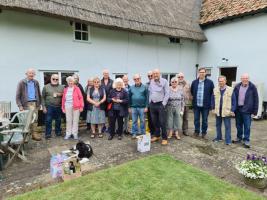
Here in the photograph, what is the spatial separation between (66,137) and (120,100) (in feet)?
6.12

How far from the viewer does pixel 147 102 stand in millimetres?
5582

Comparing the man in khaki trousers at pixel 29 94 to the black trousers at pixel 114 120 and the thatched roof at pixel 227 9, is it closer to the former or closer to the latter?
the black trousers at pixel 114 120

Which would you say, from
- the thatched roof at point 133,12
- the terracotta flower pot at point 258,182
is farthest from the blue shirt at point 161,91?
the thatched roof at point 133,12

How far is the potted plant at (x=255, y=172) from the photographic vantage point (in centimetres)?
337

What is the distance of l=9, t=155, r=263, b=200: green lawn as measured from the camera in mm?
3102

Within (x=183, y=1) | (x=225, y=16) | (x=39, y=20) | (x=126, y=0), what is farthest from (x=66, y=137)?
(x=183, y=1)

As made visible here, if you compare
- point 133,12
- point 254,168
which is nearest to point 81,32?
point 133,12

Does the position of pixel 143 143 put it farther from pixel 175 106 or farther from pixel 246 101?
pixel 246 101

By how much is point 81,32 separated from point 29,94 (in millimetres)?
3837

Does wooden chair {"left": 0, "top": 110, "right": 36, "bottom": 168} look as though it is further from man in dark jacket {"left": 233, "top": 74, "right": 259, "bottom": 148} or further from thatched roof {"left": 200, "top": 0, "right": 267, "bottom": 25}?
thatched roof {"left": 200, "top": 0, "right": 267, "bottom": 25}

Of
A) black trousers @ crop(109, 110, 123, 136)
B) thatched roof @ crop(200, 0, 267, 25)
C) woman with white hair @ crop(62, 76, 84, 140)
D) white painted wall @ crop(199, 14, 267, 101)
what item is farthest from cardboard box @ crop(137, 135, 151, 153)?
thatched roof @ crop(200, 0, 267, 25)

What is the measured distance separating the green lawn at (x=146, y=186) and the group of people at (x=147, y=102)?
169cm

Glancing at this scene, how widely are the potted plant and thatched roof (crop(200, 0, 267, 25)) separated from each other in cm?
829

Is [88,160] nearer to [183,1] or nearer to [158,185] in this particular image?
[158,185]
